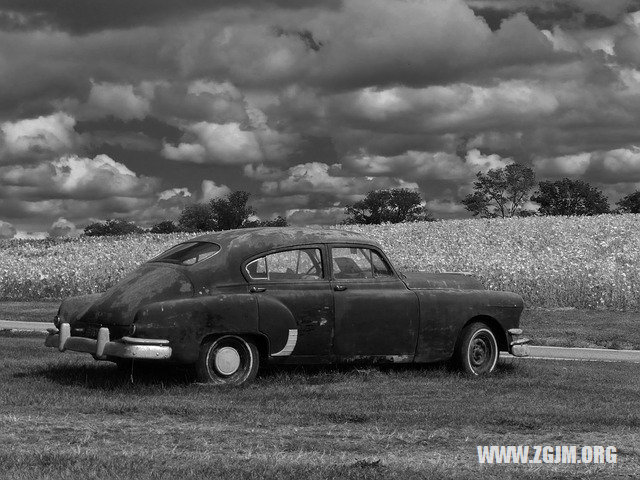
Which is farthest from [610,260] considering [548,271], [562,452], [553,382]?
[562,452]

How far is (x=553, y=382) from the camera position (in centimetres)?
1176

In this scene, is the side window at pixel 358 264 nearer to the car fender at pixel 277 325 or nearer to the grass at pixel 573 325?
the car fender at pixel 277 325

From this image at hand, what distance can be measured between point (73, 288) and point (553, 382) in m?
21.1

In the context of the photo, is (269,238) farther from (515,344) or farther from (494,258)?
(494,258)

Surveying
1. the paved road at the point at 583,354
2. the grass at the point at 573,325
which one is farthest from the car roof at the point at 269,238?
the grass at the point at 573,325

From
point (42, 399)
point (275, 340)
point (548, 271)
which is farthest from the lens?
point (548, 271)

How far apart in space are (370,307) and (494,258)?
65.1 ft

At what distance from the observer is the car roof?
10703mm

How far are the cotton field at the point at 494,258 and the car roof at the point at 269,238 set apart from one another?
1496 centimetres

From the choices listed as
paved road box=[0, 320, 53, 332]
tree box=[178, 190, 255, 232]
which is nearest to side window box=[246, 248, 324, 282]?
paved road box=[0, 320, 53, 332]

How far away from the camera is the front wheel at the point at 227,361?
33.4ft

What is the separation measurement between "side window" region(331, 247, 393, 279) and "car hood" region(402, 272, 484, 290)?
1.13 ft

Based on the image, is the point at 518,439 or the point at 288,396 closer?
the point at 518,439

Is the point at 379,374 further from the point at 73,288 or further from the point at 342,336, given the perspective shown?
the point at 73,288
